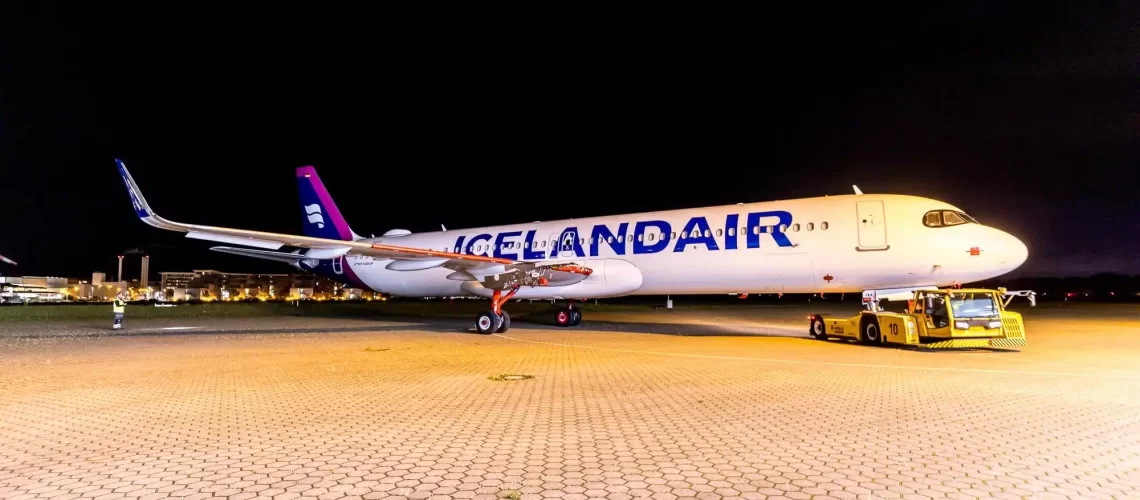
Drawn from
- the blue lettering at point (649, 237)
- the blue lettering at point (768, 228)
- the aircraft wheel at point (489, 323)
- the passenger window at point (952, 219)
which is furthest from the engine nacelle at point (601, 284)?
the passenger window at point (952, 219)

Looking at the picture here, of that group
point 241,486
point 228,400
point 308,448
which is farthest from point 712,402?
point 228,400

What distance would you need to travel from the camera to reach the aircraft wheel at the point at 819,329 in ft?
61.5

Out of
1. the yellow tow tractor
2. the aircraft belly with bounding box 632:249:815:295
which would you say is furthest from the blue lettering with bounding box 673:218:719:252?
the yellow tow tractor

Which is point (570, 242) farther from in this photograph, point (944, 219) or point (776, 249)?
point (944, 219)

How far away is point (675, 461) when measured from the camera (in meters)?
5.54

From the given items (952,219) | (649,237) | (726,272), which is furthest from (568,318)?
(952,219)

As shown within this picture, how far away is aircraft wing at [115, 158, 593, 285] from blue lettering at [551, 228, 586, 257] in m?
1.43

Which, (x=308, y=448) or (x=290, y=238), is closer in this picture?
(x=308, y=448)

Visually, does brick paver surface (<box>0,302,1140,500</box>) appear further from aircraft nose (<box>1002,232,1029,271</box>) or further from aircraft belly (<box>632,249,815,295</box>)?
aircraft belly (<box>632,249,815,295</box>)

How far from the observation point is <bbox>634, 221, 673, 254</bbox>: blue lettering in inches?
810

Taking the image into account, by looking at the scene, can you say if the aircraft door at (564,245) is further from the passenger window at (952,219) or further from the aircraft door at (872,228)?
the passenger window at (952,219)

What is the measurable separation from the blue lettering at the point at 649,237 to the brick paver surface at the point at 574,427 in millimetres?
7097

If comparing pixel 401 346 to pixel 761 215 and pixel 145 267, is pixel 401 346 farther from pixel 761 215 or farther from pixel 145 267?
pixel 145 267

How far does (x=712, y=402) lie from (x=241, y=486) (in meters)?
5.71
